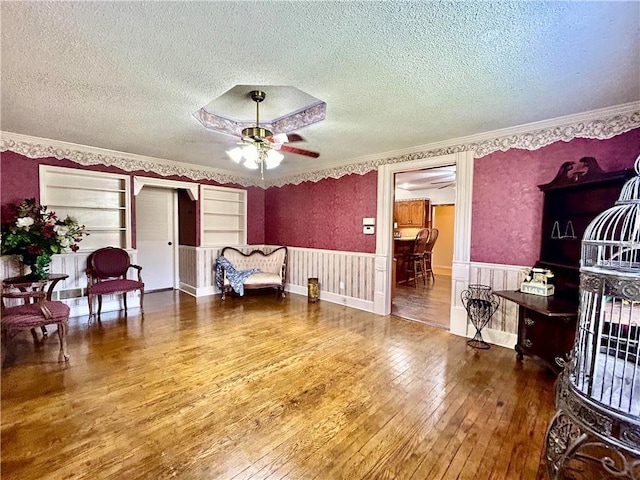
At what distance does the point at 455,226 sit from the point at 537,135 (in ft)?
4.20

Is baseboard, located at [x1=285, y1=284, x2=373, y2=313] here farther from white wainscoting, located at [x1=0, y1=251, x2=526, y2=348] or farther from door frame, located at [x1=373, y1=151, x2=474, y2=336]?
door frame, located at [x1=373, y1=151, x2=474, y2=336]

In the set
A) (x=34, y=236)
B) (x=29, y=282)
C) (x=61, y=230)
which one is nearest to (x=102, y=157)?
(x=61, y=230)

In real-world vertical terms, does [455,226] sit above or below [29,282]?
above

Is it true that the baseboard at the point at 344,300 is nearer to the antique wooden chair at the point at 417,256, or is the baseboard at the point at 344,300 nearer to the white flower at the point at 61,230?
the antique wooden chair at the point at 417,256

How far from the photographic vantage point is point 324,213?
5.37 meters

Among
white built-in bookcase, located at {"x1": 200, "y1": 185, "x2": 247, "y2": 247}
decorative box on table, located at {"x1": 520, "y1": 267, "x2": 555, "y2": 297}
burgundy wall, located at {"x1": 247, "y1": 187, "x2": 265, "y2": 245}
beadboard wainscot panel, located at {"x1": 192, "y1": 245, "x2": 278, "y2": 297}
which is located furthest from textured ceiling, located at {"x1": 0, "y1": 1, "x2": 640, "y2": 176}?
burgundy wall, located at {"x1": 247, "y1": 187, "x2": 265, "y2": 245}

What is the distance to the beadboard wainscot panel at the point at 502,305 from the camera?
3287mm

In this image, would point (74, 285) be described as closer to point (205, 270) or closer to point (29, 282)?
point (29, 282)

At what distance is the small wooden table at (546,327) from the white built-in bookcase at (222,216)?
4.97 meters

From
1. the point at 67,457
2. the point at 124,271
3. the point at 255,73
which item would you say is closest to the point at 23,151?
the point at 124,271

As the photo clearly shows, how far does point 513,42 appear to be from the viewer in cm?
176

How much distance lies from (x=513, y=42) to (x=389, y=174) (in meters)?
2.64

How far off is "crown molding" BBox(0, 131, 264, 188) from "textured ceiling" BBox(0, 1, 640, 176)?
79 centimetres

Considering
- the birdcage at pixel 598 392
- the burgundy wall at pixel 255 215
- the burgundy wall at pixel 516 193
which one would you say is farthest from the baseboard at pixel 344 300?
the birdcage at pixel 598 392
